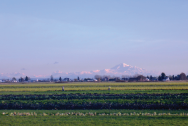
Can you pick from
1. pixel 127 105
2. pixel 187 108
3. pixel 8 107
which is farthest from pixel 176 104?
pixel 8 107

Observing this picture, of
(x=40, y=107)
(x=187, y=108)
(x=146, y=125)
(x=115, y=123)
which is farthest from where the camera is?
(x=40, y=107)

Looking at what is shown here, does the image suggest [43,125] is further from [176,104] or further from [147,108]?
[176,104]

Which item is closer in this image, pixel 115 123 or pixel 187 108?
pixel 115 123

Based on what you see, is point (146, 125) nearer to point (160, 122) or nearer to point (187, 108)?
point (160, 122)

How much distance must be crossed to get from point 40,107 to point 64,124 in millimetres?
12246

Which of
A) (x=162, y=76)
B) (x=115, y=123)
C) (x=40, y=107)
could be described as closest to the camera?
(x=115, y=123)

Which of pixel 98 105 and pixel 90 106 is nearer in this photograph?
pixel 98 105

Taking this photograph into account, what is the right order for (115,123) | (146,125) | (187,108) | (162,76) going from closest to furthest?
(146,125) → (115,123) → (187,108) → (162,76)

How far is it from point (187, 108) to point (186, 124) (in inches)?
425

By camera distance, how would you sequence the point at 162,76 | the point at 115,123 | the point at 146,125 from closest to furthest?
the point at 146,125
the point at 115,123
the point at 162,76

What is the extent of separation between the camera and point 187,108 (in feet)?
78.0

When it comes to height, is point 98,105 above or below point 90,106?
above

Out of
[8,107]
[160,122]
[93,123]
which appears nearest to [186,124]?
[160,122]

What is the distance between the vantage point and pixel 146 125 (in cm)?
1384
